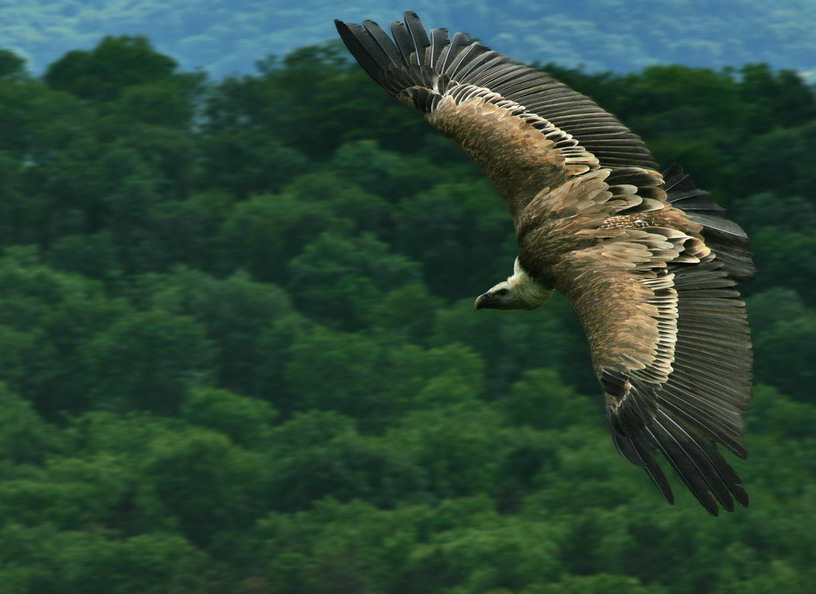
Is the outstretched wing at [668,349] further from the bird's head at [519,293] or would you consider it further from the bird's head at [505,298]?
the bird's head at [505,298]

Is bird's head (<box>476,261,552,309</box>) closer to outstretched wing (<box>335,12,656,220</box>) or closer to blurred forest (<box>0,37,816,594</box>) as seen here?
outstretched wing (<box>335,12,656,220</box>)

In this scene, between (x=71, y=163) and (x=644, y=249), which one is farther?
(x=71, y=163)

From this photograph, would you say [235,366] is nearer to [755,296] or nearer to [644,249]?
[755,296]

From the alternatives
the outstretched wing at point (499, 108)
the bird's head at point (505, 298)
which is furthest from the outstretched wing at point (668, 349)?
the outstretched wing at point (499, 108)

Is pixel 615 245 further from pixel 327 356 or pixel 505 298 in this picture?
pixel 327 356

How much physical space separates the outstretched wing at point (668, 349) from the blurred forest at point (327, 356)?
50167 millimetres

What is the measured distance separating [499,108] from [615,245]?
277 centimetres

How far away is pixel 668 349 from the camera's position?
1169cm

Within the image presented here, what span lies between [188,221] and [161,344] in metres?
16.8

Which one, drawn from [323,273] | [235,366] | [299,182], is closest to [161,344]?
[235,366]

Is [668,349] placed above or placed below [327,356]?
above

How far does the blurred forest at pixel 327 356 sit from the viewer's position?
66.7m

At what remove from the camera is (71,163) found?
341 feet

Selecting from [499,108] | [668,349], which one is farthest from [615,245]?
[499,108]
